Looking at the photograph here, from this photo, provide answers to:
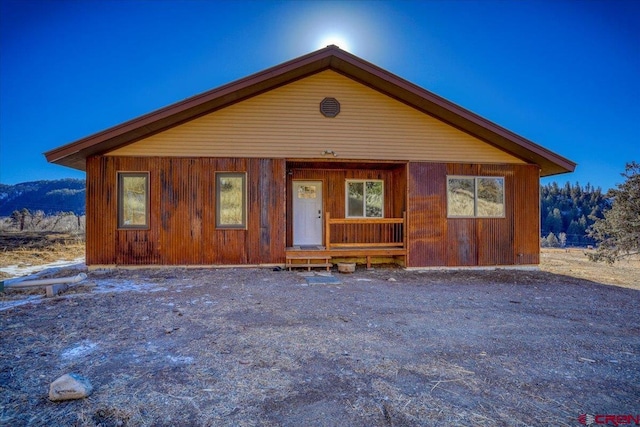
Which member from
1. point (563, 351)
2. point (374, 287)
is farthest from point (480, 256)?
point (563, 351)

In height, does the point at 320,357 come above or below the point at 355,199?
below

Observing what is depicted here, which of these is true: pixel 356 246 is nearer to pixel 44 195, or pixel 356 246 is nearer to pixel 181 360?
pixel 181 360

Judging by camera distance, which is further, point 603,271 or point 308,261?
point 603,271

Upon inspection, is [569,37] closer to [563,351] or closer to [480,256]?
[480,256]

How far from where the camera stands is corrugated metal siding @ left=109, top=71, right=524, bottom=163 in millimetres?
8156

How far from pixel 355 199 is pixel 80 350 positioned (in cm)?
805

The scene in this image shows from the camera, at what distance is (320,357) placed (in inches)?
119

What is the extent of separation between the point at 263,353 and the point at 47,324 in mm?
3112

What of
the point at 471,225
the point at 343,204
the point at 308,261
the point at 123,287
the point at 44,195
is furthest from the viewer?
the point at 44,195

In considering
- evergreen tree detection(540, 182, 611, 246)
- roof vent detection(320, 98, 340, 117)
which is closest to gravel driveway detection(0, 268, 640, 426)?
roof vent detection(320, 98, 340, 117)

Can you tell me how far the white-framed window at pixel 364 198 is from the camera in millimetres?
10023

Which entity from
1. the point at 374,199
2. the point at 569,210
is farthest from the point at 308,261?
the point at 569,210

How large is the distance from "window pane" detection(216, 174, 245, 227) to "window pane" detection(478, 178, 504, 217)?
6949mm
